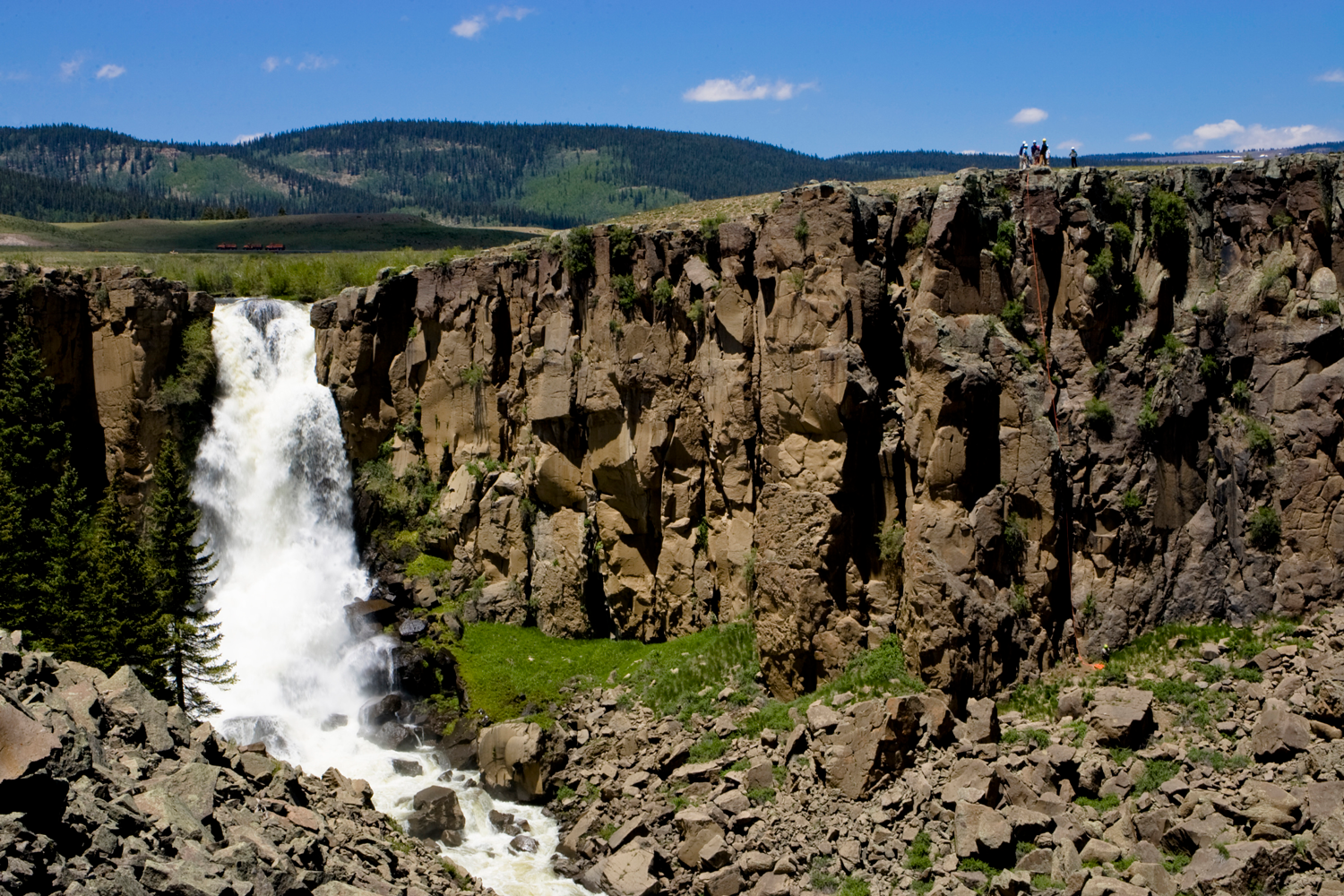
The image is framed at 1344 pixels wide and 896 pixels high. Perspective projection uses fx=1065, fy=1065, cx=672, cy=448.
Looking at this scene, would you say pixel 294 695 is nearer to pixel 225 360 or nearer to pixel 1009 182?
pixel 225 360

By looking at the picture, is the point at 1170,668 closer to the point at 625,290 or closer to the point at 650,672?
the point at 650,672

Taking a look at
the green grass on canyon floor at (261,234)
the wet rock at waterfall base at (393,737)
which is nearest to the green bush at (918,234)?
the wet rock at waterfall base at (393,737)

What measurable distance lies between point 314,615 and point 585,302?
14198mm

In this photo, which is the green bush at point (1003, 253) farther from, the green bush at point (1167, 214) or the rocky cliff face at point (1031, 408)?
the green bush at point (1167, 214)

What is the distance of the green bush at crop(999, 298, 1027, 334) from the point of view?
2561 centimetres

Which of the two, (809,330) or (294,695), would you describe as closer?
(809,330)

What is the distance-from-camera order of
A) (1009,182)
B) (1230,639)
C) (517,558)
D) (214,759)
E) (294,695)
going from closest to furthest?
(214,759) → (1230,639) → (1009,182) → (294,695) → (517,558)

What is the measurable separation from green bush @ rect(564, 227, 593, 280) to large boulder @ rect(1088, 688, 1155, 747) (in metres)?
20.1

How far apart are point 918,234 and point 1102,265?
434 cm

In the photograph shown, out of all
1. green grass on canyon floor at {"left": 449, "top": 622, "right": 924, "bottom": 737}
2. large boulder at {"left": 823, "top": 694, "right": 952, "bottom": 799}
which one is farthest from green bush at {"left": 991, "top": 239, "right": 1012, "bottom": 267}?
large boulder at {"left": 823, "top": 694, "right": 952, "bottom": 799}

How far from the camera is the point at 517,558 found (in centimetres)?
3641

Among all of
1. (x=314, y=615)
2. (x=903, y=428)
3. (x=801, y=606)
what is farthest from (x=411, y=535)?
(x=903, y=428)

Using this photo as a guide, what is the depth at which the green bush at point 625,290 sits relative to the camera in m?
33.1

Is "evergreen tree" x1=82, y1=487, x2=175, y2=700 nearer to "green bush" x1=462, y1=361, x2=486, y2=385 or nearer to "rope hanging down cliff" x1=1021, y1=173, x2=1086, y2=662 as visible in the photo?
"green bush" x1=462, y1=361, x2=486, y2=385
